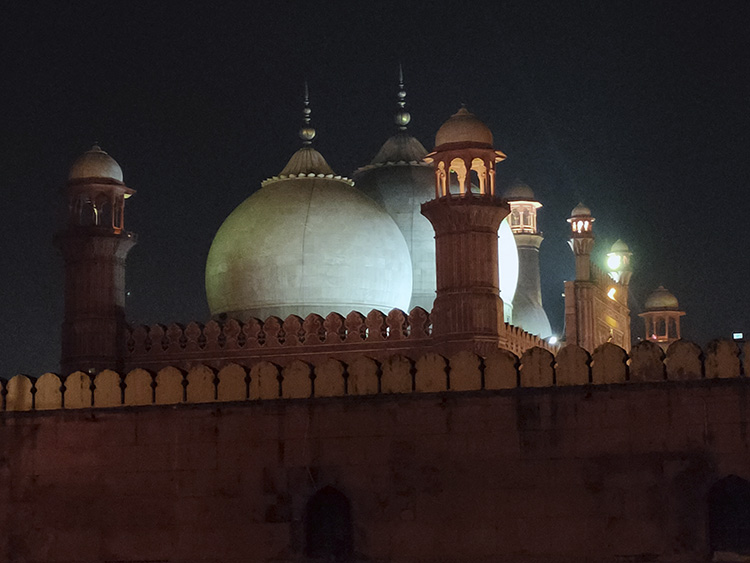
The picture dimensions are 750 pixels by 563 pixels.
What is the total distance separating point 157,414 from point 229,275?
5.47 meters

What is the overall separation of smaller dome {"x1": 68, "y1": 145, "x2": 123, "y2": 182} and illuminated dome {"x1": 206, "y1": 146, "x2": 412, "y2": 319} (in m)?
1.74

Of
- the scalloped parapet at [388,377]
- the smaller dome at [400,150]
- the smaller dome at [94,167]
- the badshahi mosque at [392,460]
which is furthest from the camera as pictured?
the smaller dome at [400,150]

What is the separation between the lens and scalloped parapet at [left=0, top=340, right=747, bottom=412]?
11.4 meters

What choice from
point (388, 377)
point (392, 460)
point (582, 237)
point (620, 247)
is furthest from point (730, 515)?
point (620, 247)

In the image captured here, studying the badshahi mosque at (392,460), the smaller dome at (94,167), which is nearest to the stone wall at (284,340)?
the smaller dome at (94,167)

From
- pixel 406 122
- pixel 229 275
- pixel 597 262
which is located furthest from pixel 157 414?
pixel 597 262

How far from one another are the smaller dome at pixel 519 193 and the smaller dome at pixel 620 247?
4107mm

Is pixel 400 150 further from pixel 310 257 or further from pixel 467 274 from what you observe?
pixel 467 274

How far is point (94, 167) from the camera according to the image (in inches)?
677

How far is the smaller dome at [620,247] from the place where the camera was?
28094mm

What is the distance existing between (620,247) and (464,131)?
12631mm

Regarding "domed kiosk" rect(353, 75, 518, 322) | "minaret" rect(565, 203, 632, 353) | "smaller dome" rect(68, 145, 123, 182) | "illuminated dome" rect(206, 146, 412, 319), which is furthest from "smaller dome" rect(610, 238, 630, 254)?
"smaller dome" rect(68, 145, 123, 182)

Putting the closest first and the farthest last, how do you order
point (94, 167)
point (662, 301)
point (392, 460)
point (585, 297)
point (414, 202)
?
1. point (392, 460)
2. point (94, 167)
3. point (414, 202)
4. point (585, 297)
5. point (662, 301)

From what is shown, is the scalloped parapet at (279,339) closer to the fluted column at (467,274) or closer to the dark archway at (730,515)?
the fluted column at (467,274)
